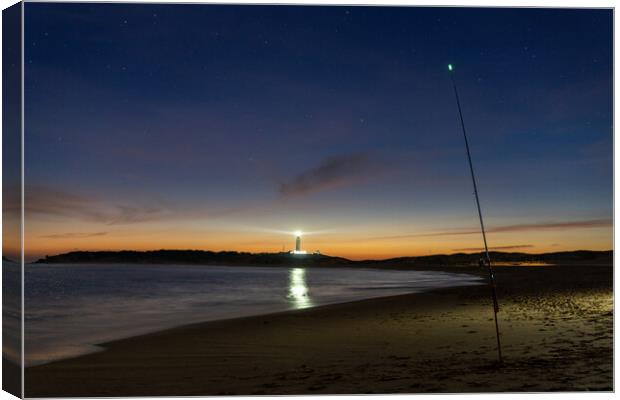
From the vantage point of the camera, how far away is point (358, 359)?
631cm

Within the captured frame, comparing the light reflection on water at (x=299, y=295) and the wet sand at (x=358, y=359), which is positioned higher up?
the light reflection on water at (x=299, y=295)

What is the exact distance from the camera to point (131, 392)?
5.49 metres

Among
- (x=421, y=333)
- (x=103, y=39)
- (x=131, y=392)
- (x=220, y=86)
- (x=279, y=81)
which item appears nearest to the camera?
(x=131, y=392)

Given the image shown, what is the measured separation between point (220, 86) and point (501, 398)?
27.5 ft

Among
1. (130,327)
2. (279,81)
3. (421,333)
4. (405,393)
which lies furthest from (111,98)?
(405,393)

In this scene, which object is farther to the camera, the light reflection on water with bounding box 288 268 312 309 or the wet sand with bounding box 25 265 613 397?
the light reflection on water with bounding box 288 268 312 309

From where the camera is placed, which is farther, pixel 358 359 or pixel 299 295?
pixel 299 295

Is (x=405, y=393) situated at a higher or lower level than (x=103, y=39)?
lower

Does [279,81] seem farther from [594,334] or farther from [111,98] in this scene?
[594,334]

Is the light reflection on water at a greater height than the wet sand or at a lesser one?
greater

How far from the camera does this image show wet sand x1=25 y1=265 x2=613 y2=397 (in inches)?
212

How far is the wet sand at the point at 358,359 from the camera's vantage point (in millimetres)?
5391

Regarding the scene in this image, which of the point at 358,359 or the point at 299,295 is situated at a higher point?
the point at 299,295

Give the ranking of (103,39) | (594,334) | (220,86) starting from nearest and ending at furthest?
(594,334)
(103,39)
(220,86)
